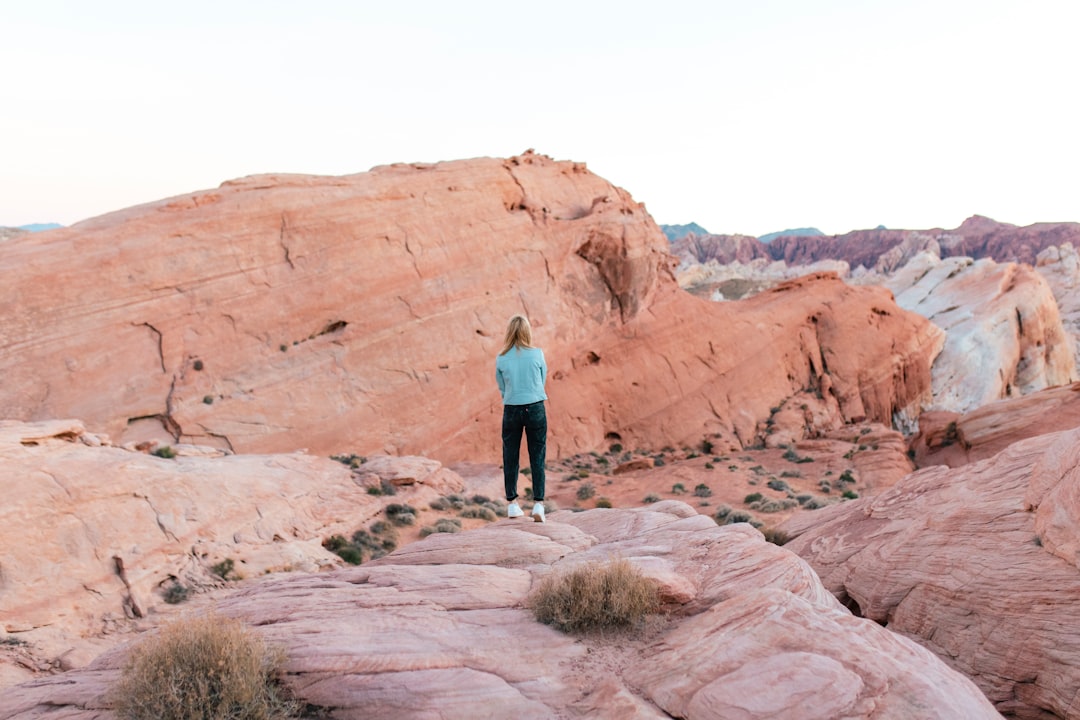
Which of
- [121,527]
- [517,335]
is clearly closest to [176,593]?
[121,527]

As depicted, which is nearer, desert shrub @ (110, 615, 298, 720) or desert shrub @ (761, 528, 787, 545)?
desert shrub @ (110, 615, 298, 720)

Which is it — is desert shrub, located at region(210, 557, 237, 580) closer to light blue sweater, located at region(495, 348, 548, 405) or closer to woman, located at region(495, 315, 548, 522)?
woman, located at region(495, 315, 548, 522)

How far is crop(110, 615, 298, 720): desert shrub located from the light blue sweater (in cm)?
404

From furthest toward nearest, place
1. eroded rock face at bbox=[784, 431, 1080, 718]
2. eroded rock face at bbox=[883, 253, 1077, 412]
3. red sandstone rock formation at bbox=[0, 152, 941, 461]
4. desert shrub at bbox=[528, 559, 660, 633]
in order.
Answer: eroded rock face at bbox=[883, 253, 1077, 412]
red sandstone rock formation at bbox=[0, 152, 941, 461]
eroded rock face at bbox=[784, 431, 1080, 718]
desert shrub at bbox=[528, 559, 660, 633]

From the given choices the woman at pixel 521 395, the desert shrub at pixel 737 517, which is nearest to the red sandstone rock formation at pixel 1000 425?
the desert shrub at pixel 737 517

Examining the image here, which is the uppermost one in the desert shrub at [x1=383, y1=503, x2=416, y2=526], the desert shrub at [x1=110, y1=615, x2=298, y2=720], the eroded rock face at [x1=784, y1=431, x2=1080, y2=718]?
the desert shrub at [x1=110, y1=615, x2=298, y2=720]

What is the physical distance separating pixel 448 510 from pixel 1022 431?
16281mm

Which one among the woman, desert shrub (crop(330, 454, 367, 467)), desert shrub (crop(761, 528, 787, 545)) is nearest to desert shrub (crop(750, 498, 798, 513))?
desert shrub (crop(761, 528, 787, 545))

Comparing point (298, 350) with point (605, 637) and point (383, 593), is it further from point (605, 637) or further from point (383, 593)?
point (605, 637)

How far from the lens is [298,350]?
20.5m

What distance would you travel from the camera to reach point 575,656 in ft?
15.4

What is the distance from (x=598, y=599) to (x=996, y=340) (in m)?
42.6

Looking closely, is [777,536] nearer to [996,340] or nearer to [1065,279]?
[996,340]

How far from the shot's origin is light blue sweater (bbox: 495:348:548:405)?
7797 mm
